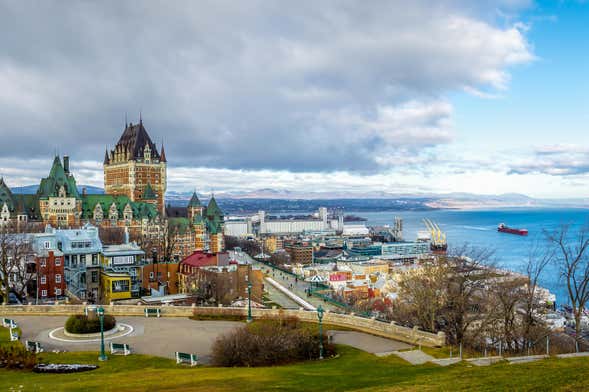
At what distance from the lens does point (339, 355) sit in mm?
22266

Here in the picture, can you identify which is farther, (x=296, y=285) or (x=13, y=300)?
(x=296, y=285)

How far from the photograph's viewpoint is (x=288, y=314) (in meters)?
29.1

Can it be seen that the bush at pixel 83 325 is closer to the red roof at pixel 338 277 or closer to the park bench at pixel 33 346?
the park bench at pixel 33 346

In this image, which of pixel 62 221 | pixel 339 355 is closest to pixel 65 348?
pixel 339 355

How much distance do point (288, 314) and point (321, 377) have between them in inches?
487

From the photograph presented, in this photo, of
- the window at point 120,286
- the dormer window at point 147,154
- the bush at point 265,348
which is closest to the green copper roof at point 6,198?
the dormer window at point 147,154

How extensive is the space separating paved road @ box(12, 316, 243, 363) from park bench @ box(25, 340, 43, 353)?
1.34 ft

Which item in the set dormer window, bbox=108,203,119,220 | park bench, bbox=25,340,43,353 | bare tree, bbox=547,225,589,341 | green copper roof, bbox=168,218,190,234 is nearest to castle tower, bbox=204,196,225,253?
green copper roof, bbox=168,218,190,234

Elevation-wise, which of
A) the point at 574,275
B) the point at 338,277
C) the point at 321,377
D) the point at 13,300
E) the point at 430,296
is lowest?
the point at 338,277

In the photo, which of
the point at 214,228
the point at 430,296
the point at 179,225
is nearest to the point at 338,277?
the point at 214,228

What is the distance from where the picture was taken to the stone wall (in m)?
24.2

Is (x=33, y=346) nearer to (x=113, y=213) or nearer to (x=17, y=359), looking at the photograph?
(x=17, y=359)

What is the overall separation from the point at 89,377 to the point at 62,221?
83.6 meters

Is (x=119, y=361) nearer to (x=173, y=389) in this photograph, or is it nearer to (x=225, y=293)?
(x=173, y=389)
